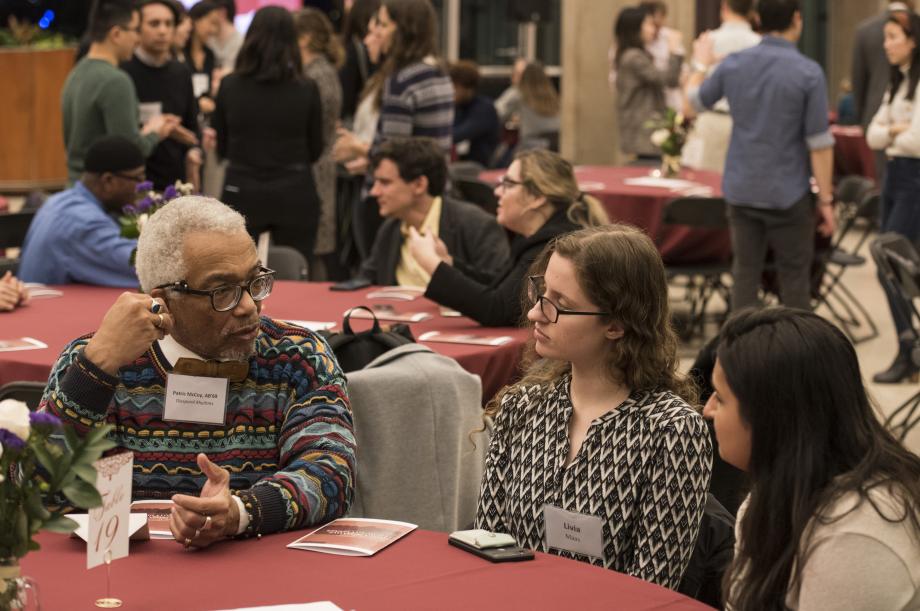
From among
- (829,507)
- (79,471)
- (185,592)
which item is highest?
(79,471)

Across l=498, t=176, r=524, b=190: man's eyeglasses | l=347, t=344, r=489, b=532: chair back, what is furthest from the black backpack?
l=498, t=176, r=524, b=190: man's eyeglasses

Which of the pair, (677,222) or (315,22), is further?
(315,22)

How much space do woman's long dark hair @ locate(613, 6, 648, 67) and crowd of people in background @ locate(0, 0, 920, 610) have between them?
24mm

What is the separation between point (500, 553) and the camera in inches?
88.7

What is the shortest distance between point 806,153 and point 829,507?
4.88 m

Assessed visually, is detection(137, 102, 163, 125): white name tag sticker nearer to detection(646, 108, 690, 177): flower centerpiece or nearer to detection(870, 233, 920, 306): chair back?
detection(646, 108, 690, 177): flower centerpiece

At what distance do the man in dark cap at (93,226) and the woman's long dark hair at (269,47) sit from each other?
164 cm

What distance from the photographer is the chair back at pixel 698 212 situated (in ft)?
23.5

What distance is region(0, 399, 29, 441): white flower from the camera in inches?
66.7

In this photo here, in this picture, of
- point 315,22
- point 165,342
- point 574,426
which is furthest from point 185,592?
point 315,22

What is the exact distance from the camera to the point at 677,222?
7.25 meters

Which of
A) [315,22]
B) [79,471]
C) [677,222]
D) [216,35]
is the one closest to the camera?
[79,471]

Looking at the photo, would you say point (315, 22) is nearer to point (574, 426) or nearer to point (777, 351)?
point (574, 426)

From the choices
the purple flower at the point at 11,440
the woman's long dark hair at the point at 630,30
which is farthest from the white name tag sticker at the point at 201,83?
the purple flower at the point at 11,440
